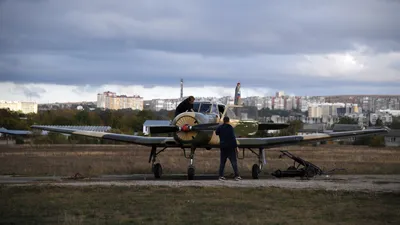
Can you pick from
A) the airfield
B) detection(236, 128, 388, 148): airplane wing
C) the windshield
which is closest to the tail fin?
the windshield

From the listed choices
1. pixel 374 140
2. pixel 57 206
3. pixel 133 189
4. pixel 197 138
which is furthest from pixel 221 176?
pixel 374 140

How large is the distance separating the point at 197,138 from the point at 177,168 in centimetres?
733

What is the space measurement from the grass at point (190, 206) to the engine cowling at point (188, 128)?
6084 millimetres

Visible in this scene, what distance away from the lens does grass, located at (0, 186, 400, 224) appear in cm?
1173

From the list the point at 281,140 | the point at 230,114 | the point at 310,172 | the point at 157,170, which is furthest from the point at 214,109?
the point at 310,172

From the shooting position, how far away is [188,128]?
22422 millimetres

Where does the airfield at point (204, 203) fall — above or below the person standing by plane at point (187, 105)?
below

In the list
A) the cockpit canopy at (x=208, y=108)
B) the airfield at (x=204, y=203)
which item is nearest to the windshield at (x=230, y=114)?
the cockpit canopy at (x=208, y=108)

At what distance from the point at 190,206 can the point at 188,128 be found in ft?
29.9

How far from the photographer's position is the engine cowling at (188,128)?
74.1ft

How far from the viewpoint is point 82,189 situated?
16.2 meters

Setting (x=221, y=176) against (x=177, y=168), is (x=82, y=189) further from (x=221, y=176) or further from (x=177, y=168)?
(x=177, y=168)

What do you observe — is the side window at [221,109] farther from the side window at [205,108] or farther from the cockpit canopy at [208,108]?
the side window at [205,108]

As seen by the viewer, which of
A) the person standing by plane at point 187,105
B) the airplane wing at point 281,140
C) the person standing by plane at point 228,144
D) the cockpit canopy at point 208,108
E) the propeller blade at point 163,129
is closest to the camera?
the person standing by plane at point 228,144
